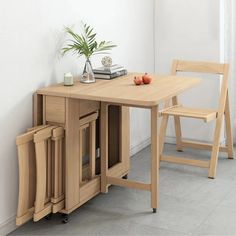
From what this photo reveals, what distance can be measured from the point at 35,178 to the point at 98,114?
0.65m

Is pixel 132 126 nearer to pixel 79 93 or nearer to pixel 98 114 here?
pixel 98 114

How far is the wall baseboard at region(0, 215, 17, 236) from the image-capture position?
3.23 metres

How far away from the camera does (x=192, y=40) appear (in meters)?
4.85

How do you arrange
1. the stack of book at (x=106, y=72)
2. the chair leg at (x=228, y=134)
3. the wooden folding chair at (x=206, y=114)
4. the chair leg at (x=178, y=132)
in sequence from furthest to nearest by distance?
the chair leg at (x=178, y=132)
the chair leg at (x=228, y=134)
the wooden folding chair at (x=206, y=114)
the stack of book at (x=106, y=72)

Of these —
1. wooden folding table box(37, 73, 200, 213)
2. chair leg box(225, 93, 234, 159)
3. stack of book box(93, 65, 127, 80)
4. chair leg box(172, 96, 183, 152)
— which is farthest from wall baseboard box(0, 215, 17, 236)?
A: chair leg box(225, 93, 234, 159)

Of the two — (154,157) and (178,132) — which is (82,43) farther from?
(178,132)

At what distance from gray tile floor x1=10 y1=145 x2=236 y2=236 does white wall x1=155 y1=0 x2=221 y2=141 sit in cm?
80

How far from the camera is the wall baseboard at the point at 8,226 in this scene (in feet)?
10.6

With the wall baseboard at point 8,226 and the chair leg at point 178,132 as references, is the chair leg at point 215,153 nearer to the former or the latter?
the chair leg at point 178,132

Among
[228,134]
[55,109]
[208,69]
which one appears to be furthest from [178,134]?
[55,109]

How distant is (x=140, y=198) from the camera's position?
3.80 meters

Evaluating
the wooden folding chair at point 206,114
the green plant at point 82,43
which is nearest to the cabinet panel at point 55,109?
the green plant at point 82,43

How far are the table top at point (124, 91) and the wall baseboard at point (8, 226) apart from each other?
2.57ft

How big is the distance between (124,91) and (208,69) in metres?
1.26
